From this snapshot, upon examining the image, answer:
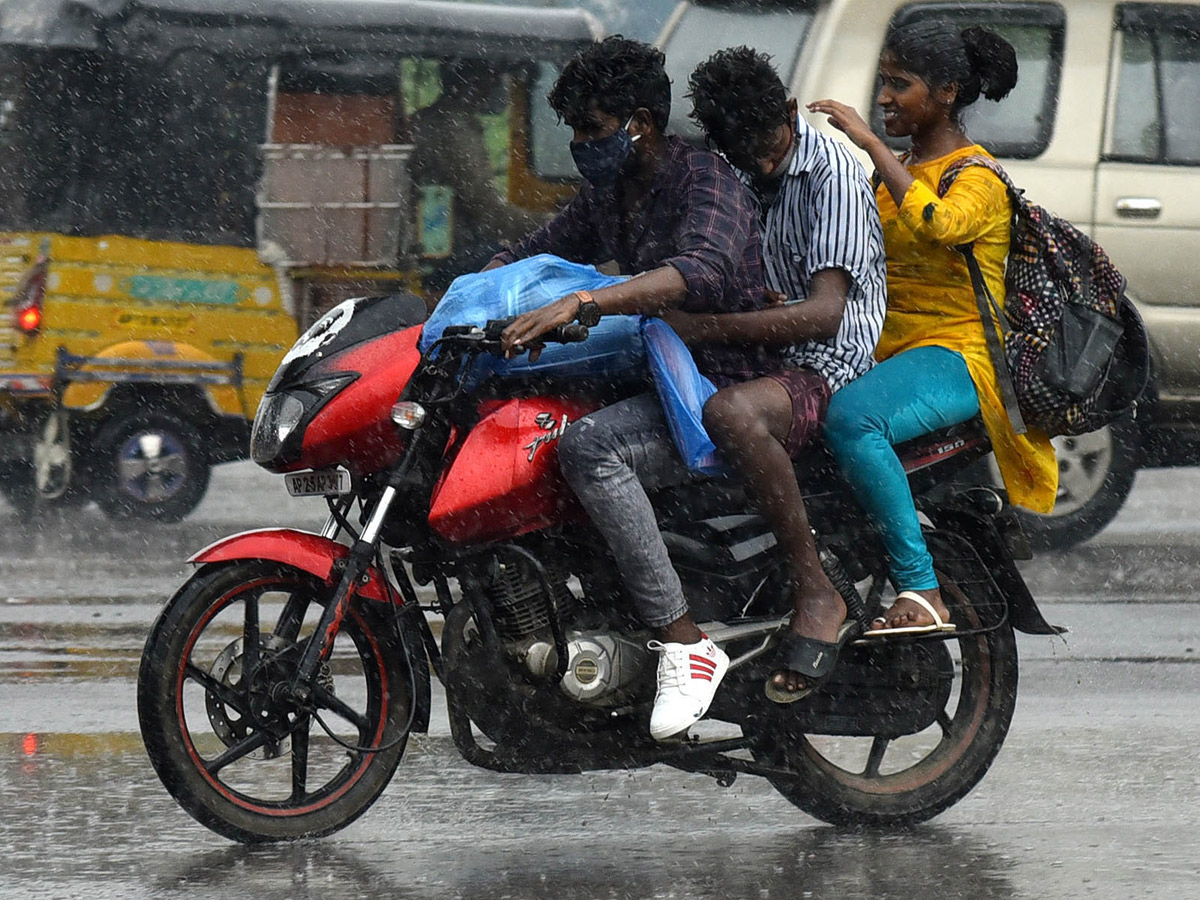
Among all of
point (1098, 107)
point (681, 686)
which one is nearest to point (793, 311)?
point (681, 686)

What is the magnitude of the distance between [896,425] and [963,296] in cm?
42

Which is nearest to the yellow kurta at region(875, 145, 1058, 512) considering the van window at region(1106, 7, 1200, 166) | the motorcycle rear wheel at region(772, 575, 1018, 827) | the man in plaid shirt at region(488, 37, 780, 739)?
the motorcycle rear wheel at region(772, 575, 1018, 827)

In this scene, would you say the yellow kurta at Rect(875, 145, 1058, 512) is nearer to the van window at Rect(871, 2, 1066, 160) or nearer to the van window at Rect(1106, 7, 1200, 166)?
the van window at Rect(871, 2, 1066, 160)

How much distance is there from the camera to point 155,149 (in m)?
10.4

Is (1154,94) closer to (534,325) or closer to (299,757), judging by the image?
(534,325)

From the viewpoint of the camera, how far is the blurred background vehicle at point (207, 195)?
32.9ft

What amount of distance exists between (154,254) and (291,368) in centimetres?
591

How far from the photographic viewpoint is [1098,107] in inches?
344

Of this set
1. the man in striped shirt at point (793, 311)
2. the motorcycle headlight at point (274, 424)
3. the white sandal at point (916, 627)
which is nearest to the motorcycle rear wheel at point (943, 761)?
the white sandal at point (916, 627)

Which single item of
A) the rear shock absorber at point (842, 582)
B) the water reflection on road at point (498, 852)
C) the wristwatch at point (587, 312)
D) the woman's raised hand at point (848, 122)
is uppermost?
the woman's raised hand at point (848, 122)

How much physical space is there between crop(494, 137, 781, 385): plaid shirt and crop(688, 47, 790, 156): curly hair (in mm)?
96

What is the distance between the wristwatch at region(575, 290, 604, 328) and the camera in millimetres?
4121

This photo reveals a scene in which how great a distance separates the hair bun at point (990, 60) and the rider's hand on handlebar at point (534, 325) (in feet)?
4.54

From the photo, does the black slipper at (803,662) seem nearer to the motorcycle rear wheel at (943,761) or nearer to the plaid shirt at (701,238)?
the motorcycle rear wheel at (943,761)
